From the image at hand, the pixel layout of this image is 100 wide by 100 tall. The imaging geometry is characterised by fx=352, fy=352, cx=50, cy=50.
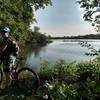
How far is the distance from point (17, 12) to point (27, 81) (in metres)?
16.8

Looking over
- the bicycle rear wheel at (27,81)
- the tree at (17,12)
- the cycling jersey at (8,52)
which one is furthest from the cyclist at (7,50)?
the tree at (17,12)

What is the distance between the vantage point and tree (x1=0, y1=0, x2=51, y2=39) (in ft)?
76.6

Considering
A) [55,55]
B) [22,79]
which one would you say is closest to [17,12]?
[22,79]

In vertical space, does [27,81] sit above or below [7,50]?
below

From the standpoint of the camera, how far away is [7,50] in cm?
865

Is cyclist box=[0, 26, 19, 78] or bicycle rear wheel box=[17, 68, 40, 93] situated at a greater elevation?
cyclist box=[0, 26, 19, 78]

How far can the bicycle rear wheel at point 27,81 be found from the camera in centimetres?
→ 880

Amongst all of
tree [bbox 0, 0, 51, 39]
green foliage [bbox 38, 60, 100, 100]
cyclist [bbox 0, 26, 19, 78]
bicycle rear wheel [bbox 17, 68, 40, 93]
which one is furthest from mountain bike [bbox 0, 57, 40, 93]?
tree [bbox 0, 0, 51, 39]

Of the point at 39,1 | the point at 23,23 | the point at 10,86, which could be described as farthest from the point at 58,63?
the point at 23,23

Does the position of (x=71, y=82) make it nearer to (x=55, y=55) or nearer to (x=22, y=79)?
(x=22, y=79)

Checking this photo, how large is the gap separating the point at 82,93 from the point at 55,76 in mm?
2476

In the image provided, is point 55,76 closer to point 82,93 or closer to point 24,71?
point 24,71

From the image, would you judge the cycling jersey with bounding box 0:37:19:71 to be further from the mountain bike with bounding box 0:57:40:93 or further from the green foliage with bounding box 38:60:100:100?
the green foliage with bounding box 38:60:100:100

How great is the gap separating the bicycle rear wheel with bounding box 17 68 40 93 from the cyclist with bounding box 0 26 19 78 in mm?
372
